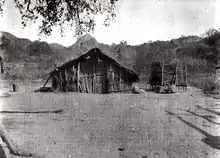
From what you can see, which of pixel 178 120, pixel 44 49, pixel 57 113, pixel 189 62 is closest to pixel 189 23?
A: pixel 178 120

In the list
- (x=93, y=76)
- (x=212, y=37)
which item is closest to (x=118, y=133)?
(x=93, y=76)

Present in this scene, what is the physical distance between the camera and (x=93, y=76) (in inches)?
837

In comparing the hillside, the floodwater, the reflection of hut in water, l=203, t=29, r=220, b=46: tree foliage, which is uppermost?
l=203, t=29, r=220, b=46: tree foliage

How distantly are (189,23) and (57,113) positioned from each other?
6.88m

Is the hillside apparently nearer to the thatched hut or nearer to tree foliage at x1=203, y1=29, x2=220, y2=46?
tree foliage at x1=203, y1=29, x2=220, y2=46

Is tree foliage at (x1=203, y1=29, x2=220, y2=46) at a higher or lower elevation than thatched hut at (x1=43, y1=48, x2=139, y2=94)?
higher

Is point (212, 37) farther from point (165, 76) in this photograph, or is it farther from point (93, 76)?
point (93, 76)

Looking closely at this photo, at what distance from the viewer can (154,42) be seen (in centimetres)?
3953

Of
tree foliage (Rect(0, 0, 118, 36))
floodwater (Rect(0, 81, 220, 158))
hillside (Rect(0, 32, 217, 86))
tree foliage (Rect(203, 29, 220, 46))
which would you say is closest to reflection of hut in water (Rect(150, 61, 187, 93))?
hillside (Rect(0, 32, 217, 86))

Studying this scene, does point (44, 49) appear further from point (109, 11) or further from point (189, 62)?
point (109, 11)

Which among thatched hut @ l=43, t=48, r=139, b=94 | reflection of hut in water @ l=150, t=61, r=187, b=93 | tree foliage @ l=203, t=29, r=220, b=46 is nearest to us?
A: thatched hut @ l=43, t=48, r=139, b=94

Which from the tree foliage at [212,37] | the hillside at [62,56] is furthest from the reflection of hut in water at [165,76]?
the tree foliage at [212,37]

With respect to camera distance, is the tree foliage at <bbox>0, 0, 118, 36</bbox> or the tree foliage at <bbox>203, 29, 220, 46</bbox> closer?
the tree foliage at <bbox>0, 0, 118, 36</bbox>

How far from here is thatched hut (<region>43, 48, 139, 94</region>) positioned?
2098 centimetres
